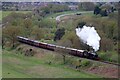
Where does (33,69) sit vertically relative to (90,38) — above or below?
below

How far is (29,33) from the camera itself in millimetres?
56906

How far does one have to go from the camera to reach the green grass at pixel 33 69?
3394cm

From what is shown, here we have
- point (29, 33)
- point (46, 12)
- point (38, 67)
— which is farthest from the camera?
point (46, 12)

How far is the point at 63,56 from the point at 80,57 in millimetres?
2377

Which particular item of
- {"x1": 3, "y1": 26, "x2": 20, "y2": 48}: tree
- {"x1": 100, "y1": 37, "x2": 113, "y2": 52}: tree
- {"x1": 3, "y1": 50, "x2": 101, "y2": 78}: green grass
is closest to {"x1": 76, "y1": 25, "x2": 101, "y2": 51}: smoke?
{"x1": 100, "y1": 37, "x2": 113, "y2": 52}: tree

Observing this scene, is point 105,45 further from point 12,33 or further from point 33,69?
point 12,33

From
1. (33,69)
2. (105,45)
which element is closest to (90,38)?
(105,45)

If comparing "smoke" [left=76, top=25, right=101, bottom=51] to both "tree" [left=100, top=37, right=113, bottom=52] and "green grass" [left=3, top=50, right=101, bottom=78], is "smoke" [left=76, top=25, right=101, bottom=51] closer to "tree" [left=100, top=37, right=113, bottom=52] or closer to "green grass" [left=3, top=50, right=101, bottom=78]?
"tree" [left=100, top=37, right=113, bottom=52]

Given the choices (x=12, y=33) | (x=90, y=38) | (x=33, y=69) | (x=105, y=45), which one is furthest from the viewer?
(x=12, y=33)

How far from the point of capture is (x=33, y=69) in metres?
37.2

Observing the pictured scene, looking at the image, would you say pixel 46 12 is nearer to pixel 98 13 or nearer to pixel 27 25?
pixel 98 13

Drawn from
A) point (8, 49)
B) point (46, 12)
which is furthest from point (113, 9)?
point (8, 49)

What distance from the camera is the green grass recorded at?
33.9 metres

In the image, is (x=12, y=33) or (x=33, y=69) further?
(x=12, y=33)
